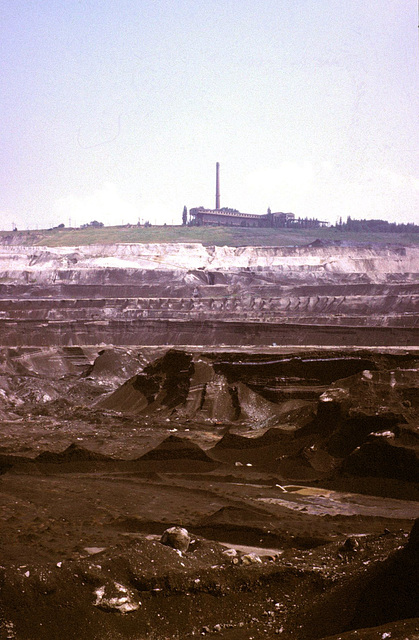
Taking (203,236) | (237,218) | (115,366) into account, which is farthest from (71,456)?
(237,218)

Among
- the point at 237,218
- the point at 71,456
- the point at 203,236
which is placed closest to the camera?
the point at 71,456

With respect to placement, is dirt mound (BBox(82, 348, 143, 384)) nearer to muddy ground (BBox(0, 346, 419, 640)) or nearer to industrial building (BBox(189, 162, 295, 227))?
muddy ground (BBox(0, 346, 419, 640))

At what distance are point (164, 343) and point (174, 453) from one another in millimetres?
17354

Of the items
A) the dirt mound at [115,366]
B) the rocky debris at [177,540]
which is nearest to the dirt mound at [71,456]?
the rocky debris at [177,540]

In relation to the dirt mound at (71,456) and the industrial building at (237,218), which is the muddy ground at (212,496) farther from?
the industrial building at (237,218)

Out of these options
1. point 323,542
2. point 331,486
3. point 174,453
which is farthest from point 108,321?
point 323,542

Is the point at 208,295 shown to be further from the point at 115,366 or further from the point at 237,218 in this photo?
the point at 237,218

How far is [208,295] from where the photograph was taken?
147ft

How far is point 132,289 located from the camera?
148 ft

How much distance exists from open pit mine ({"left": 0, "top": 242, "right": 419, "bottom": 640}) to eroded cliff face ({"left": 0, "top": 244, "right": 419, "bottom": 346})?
0.17 m

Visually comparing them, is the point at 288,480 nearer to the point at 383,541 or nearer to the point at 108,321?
the point at 383,541

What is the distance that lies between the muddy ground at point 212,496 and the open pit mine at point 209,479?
30 mm

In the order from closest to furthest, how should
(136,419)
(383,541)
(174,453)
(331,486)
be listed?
(383,541), (331,486), (174,453), (136,419)

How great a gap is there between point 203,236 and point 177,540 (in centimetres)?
5891
